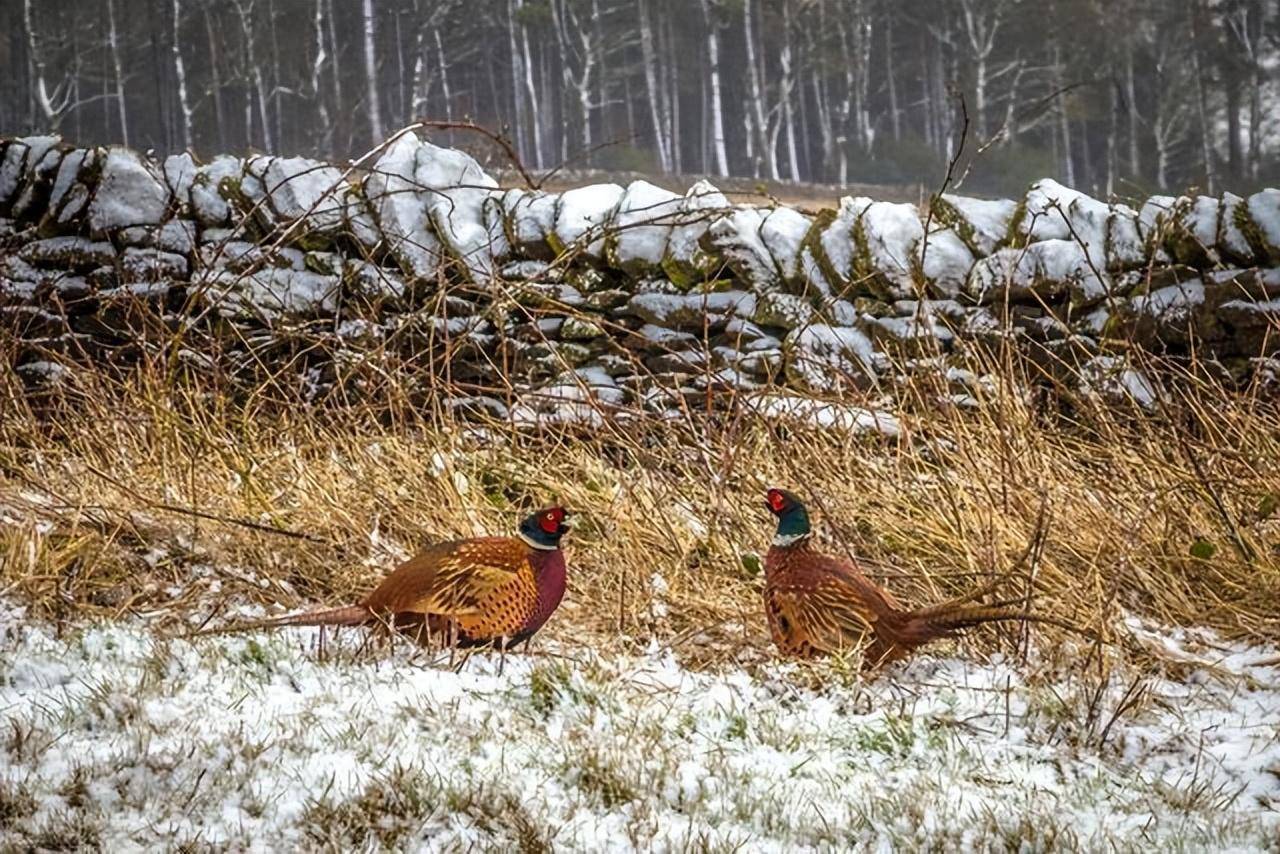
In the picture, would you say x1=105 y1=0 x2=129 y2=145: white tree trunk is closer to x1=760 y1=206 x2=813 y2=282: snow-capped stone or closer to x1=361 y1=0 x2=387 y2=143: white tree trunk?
x1=361 y1=0 x2=387 y2=143: white tree trunk

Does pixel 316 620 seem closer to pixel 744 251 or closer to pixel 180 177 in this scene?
pixel 744 251

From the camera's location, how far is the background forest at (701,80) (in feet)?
60.0

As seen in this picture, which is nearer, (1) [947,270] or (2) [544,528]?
(2) [544,528]

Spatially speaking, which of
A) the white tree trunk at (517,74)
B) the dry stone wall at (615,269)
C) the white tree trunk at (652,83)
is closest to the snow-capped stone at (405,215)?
the dry stone wall at (615,269)

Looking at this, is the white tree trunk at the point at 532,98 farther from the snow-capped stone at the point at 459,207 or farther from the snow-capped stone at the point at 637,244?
the snow-capped stone at the point at 637,244

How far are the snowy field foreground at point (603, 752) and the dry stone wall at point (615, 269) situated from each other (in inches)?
110

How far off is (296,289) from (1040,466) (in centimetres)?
416

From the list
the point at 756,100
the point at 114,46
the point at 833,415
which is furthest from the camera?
the point at 756,100

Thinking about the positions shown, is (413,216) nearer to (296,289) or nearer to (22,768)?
(296,289)

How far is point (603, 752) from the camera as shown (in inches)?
90.3

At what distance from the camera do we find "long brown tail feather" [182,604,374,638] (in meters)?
2.65

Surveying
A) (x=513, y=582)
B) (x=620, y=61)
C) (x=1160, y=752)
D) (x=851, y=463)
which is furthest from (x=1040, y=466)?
(x=620, y=61)

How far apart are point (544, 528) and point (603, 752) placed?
50 centimetres

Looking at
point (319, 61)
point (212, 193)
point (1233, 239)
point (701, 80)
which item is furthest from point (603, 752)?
point (701, 80)
